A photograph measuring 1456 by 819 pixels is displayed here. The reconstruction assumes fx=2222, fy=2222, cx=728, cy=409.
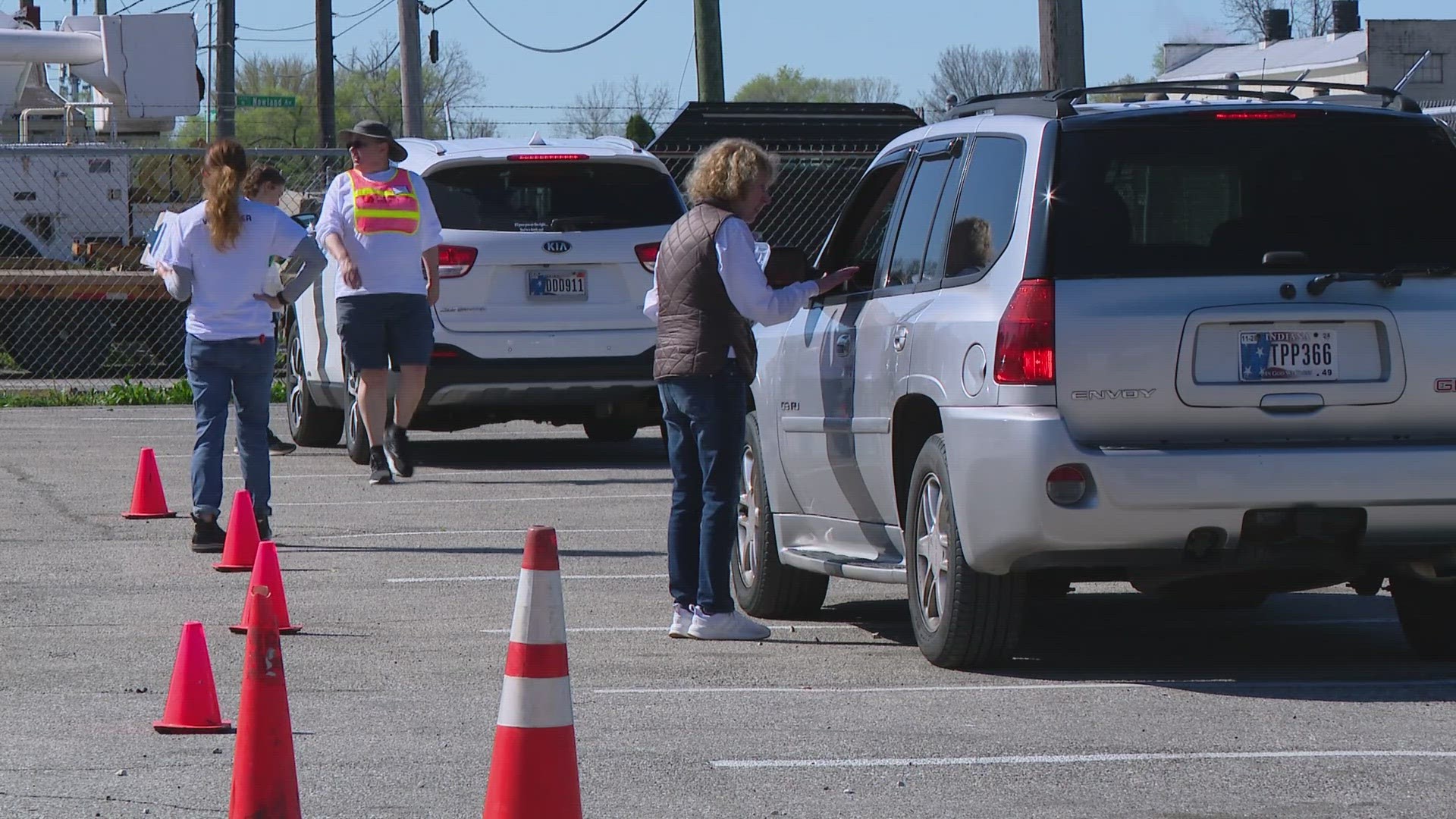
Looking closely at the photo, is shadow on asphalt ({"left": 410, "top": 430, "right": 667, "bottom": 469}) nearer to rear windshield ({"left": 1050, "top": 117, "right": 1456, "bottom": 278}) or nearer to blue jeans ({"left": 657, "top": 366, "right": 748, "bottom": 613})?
blue jeans ({"left": 657, "top": 366, "right": 748, "bottom": 613})

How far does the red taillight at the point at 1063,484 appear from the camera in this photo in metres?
6.30

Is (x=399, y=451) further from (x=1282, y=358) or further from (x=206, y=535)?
(x=1282, y=358)

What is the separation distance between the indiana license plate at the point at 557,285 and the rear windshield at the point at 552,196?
0.84ft

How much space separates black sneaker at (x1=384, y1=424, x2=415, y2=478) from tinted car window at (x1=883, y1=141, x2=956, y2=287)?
18.5 ft

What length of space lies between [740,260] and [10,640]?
2.85 m

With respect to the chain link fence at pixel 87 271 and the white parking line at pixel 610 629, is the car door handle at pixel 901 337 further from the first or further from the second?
the chain link fence at pixel 87 271

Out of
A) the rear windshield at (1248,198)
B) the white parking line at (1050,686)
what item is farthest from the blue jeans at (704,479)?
the rear windshield at (1248,198)

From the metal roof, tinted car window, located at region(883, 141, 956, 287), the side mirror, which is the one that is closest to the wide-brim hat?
the side mirror

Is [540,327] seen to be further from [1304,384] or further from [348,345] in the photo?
[1304,384]

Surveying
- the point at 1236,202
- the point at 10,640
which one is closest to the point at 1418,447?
the point at 1236,202

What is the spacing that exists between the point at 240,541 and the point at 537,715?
16.9 feet

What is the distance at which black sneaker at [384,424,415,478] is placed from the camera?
41.4ft

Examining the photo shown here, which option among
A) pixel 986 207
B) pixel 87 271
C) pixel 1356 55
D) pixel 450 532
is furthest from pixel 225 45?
pixel 1356 55

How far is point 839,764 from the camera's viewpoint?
221 inches
